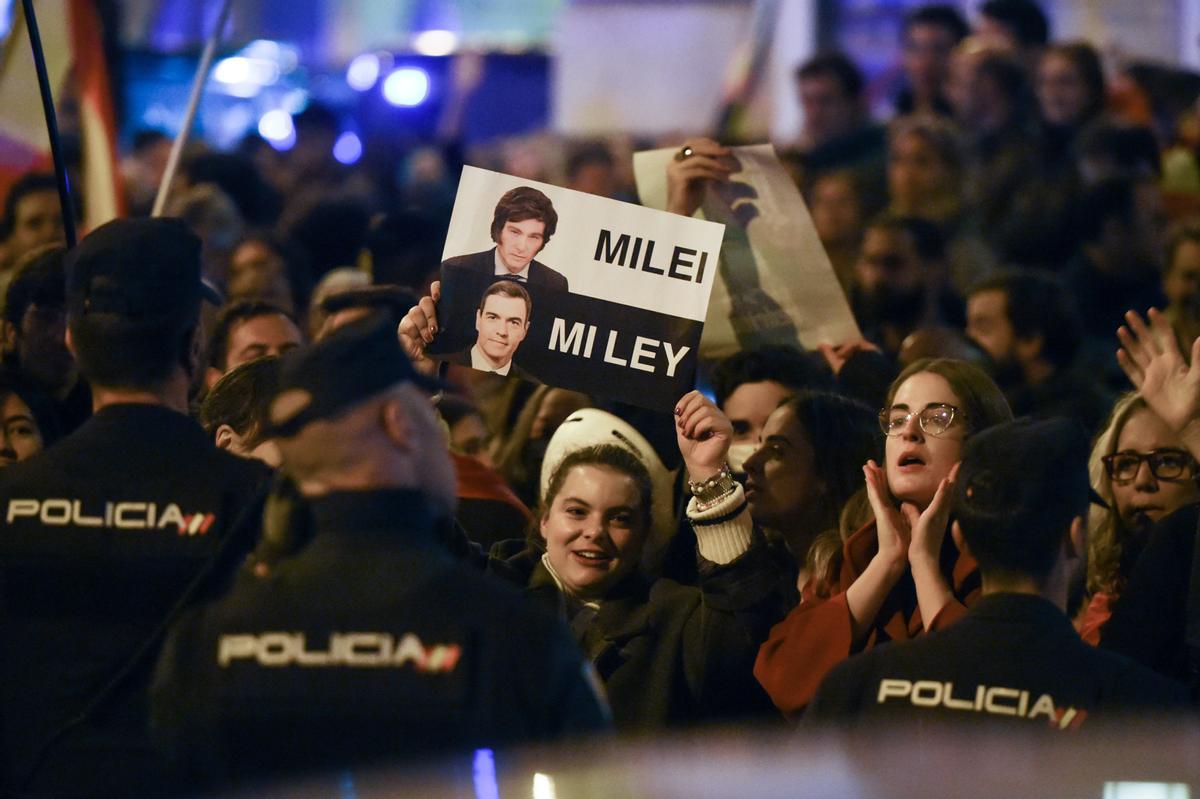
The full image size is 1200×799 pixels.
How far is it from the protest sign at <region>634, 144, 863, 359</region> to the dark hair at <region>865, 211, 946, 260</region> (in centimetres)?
199

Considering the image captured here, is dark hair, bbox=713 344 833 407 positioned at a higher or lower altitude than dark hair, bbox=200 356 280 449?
higher

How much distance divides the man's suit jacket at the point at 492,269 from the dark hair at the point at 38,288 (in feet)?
4.98

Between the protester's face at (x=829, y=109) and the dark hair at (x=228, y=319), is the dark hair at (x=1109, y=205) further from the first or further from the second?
the dark hair at (x=228, y=319)

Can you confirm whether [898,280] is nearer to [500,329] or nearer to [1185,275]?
[1185,275]

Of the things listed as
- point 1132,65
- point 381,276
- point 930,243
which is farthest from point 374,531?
point 1132,65

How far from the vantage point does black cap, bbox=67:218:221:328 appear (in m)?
4.12

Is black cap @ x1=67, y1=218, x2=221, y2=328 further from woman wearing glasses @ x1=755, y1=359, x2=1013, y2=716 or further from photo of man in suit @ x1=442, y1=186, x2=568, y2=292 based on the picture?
woman wearing glasses @ x1=755, y1=359, x2=1013, y2=716

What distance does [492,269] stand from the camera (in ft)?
17.1

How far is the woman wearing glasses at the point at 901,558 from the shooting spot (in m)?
4.63

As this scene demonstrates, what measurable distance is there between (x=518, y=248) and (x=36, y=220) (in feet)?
14.3

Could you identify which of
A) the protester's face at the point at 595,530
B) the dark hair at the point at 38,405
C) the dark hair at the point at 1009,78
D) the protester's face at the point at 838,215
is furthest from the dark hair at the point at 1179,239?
the dark hair at the point at 38,405

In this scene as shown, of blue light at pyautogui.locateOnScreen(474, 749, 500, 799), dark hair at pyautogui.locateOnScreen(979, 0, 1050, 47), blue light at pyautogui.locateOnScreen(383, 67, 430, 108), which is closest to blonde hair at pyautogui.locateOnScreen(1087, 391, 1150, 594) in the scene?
blue light at pyautogui.locateOnScreen(474, 749, 500, 799)

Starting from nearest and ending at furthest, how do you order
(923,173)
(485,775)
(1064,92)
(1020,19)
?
(485,775), (923,173), (1064,92), (1020,19)

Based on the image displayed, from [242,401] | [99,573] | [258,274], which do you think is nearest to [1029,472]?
[99,573]
